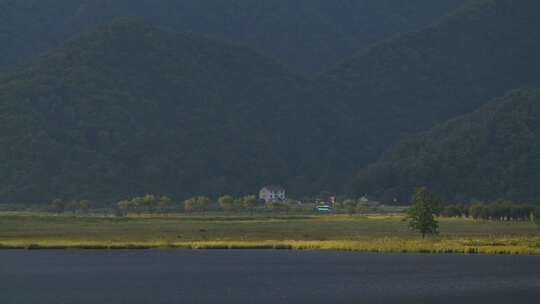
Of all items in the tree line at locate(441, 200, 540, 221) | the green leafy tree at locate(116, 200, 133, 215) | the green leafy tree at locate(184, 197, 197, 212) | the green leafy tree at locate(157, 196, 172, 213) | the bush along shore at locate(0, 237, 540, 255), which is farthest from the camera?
the green leafy tree at locate(184, 197, 197, 212)

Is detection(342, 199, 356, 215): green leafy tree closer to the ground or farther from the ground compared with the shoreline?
farther from the ground

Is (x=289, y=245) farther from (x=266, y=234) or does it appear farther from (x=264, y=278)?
(x=264, y=278)

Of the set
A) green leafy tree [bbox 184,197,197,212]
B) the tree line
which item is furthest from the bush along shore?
green leafy tree [bbox 184,197,197,212]

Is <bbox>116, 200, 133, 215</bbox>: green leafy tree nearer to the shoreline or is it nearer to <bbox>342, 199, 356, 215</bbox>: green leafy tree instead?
<bbox>342, 199, 356, 215</bbox>: green leafy tree

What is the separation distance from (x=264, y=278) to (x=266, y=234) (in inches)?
1639

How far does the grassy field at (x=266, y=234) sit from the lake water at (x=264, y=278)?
424 cm

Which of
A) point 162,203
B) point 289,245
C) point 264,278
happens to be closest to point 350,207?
point 162,203

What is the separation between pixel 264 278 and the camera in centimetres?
8200

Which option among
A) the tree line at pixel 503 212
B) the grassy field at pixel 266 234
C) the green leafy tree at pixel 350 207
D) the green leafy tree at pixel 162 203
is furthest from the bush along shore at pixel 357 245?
the green leafy tree at pixel 162 203

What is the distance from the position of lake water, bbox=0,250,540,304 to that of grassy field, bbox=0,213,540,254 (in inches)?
167

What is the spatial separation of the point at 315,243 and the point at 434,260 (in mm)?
19084

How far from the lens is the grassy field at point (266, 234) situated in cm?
10525

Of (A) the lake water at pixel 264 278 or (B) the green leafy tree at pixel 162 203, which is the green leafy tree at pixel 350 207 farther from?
(A) the lake water at pixel 264 278

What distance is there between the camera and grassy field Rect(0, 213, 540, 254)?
10525cm
